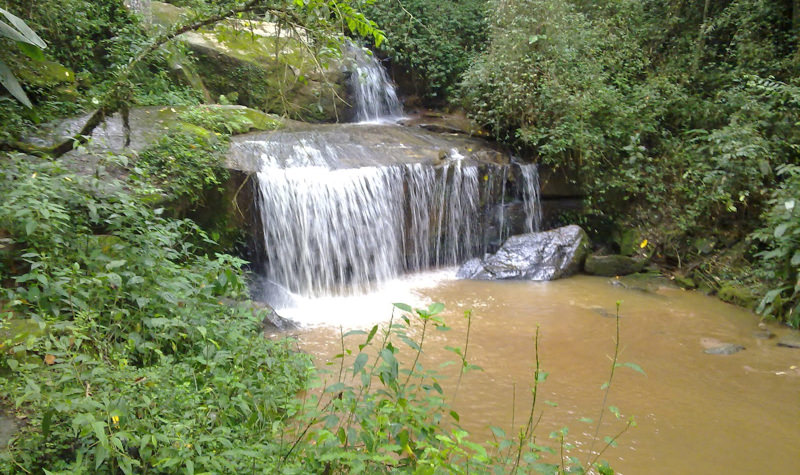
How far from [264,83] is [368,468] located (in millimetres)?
8847

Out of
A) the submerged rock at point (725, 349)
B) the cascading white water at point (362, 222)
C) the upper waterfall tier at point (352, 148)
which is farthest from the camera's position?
the upper waterfall tier at point (352, 148)

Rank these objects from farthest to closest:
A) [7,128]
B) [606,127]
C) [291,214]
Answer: [606,127]
[291,214]
[7,128]

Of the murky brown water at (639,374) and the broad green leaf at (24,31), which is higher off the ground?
the broad green leaf at (24,31)

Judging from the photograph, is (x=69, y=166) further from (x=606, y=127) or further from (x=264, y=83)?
(x=606, y=127)

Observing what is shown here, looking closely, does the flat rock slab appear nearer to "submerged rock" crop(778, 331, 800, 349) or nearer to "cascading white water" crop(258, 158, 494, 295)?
"submerged rock" crop(778, 331, 800, 349)

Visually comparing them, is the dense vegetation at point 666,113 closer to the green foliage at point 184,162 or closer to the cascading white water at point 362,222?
the cascading white water at point 362,222

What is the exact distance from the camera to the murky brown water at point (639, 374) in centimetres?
384

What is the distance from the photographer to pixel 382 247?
8.18 meters

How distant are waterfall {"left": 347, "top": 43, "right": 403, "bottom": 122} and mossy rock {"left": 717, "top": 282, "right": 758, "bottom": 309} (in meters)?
7.20

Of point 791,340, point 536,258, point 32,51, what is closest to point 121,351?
point 32,51

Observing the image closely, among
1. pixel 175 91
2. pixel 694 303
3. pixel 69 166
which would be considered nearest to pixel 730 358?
pixel 694 303

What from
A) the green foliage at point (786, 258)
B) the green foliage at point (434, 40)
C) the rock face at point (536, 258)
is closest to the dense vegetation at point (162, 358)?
the rock face at point (536, 258)

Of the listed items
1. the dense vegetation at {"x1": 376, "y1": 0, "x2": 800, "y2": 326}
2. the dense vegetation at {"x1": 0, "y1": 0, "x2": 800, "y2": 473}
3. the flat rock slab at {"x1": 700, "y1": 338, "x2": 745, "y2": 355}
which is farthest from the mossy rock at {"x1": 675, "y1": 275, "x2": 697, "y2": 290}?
the flat rock slab at {"x1": 700, "y1": 338, "x2": 745, "y2": 355}

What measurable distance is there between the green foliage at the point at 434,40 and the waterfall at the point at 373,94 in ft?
2.04
